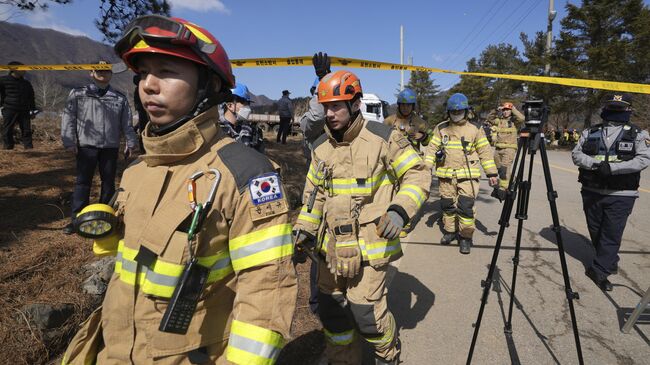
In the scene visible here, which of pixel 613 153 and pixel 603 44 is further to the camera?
pixel 603 44

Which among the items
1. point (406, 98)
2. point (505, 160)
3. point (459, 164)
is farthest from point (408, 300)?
point (505, 160)

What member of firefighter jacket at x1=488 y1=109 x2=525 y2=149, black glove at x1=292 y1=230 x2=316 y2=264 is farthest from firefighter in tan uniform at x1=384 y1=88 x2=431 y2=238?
firefighter jacket at x1=488 y1=109 x2=525 y2=149

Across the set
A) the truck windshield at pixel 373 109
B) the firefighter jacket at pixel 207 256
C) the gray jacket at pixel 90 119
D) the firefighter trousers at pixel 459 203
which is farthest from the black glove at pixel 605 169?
the truck windshield at pixel 373 109

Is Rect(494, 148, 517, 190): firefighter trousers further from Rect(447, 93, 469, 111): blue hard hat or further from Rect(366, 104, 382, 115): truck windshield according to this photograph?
Rect(366, 104, 382, 115): truck windshield

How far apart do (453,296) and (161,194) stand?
3687 millimetres

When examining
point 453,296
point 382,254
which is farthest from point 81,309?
point 453,296

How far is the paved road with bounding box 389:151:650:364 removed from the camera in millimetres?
3139

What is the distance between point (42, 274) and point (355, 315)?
3100 millimetres

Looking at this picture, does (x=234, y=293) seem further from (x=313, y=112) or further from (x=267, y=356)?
(x=313, y=112)

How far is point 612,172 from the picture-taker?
4.26m

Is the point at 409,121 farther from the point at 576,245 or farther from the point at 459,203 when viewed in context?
the point at 576,245

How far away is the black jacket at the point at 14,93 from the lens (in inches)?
316

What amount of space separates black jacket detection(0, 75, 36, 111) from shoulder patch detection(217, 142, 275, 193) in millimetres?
9669

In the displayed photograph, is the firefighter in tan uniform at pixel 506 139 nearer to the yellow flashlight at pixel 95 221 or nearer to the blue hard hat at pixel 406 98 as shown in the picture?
Answer: the blue hard hat at pixel 406 98
